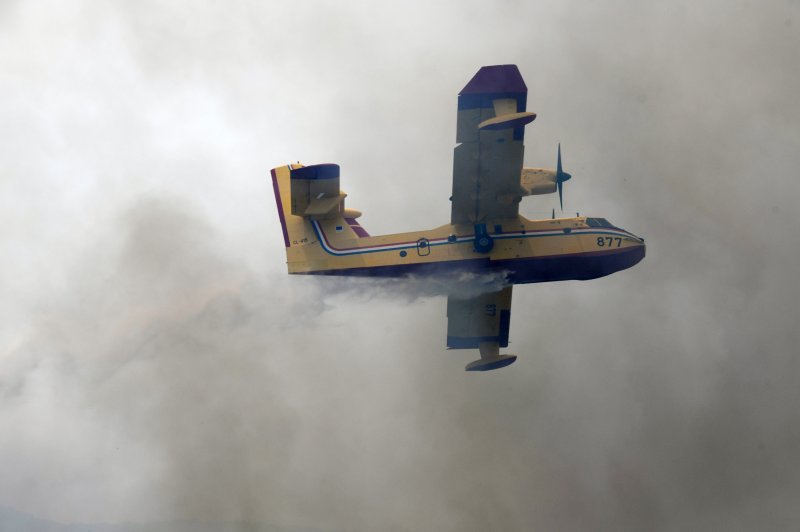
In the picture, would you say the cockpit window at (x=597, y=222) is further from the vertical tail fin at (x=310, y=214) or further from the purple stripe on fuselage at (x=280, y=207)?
the purple stripe on fuselage at (x=280, y=207)

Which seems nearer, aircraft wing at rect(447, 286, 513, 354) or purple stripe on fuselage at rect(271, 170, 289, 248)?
purple stripe on fuselage at rect(271, 170, 289, 248)

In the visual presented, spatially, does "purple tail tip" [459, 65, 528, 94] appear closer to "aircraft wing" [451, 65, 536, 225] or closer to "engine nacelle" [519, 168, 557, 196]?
"aircraft wing" [451, 65, 536, 225]

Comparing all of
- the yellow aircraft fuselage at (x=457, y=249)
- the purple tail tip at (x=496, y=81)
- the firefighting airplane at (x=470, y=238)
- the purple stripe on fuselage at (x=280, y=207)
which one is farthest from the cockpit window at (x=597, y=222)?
the purple stripe on fuselage at (x=280, y=207)

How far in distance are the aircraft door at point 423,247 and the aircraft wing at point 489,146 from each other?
1134mm

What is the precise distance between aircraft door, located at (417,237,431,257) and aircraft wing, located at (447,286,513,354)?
12.4 feet

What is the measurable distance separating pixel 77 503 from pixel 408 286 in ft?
66.3

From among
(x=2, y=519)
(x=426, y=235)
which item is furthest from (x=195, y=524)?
(x=426, y=235)

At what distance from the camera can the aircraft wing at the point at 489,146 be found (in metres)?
28.0

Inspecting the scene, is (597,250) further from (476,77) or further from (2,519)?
(2,519)

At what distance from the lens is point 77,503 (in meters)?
41.8

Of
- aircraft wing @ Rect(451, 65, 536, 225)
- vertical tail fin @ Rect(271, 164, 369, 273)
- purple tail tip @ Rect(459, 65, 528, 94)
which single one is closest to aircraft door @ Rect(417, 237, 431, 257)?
aircraft wing @ Rect(451, 65, 536, 225)

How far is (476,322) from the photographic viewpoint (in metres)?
34.3

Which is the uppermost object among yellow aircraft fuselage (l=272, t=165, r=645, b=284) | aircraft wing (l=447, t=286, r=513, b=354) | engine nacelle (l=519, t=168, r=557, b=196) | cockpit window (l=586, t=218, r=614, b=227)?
engine nacelle (l=519, t=168, r=557, b=196)

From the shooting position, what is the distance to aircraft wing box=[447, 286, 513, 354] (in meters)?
34.1
